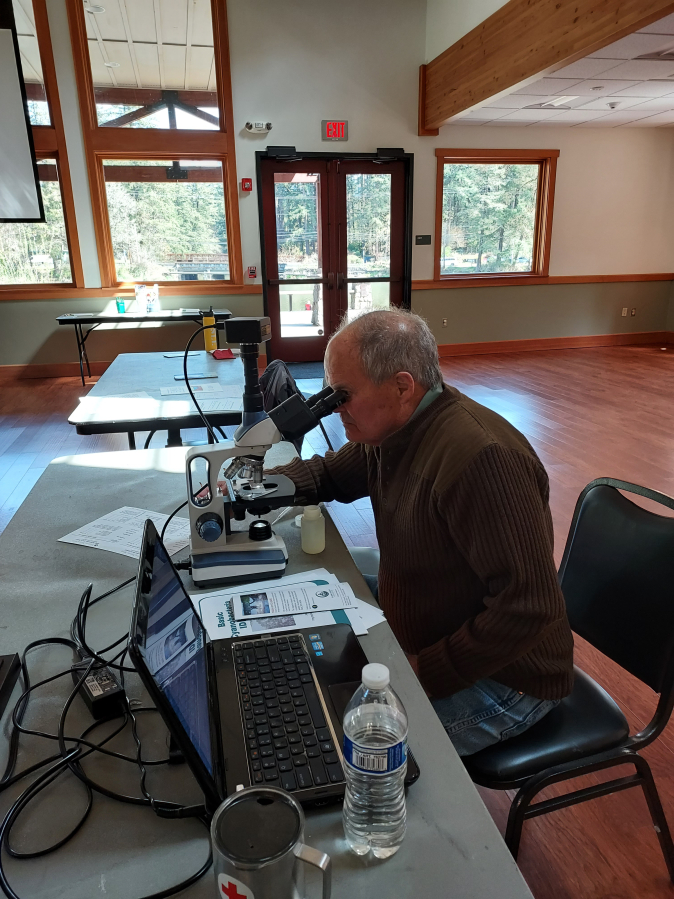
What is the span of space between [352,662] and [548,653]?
42 cm

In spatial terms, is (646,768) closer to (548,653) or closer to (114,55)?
(548,653)

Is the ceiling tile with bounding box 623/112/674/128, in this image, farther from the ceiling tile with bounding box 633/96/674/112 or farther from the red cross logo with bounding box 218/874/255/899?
the red cross logo with bounding box 218/874/255/899

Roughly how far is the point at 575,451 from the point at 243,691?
354cm

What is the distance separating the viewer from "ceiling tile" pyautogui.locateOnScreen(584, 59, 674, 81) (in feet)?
14.7

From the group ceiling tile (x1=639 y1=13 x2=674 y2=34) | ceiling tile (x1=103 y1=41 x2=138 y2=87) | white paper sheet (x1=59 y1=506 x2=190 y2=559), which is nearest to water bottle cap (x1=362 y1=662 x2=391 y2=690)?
white paper sheet (x1=59 y1=506 x2=190 y2=559)

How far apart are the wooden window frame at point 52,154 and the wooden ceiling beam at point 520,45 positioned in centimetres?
371

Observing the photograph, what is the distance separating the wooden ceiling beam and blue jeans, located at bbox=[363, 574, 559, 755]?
401 centimetres

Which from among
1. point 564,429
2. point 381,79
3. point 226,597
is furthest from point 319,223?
point 226,597

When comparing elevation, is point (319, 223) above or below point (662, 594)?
above

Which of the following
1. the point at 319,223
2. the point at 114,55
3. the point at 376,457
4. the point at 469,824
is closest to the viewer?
the point at 469,824

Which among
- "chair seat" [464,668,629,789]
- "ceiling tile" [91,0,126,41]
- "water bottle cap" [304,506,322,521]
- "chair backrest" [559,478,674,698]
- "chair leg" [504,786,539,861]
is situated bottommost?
"chair leg" [504,786,539,861]

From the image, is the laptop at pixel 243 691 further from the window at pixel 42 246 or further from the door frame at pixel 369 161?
the window at pixel 42 246

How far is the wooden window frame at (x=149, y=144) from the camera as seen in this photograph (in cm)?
572

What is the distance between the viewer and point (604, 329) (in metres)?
7.83
